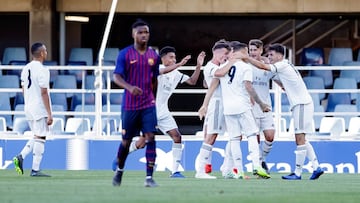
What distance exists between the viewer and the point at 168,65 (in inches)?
757

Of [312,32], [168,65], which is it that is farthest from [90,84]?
[168,65]

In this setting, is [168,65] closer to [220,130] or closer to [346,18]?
[220,130]

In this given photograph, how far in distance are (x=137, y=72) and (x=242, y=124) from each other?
3.51m

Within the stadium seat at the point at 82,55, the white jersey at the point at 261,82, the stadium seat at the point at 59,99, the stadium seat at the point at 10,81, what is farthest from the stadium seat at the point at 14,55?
the white jersey at the point at 261,82

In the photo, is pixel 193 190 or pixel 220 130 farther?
pixel 220 130

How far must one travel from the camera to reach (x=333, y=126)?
25000mm

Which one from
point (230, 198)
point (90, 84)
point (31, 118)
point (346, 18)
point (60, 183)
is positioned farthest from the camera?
point (346, 18)

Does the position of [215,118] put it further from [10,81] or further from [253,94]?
[10,81]

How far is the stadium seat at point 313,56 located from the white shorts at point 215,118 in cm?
1179

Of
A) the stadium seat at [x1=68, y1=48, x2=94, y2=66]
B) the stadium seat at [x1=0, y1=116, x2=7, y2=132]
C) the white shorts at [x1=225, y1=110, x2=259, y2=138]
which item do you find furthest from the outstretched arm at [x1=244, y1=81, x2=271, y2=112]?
the stadium seat at [x1=68, y1=48, x2=94, y2=66]

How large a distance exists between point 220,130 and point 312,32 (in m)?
14.1

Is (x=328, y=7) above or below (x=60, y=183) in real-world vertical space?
above

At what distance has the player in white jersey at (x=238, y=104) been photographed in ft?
59.2

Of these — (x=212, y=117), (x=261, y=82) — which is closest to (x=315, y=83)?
(x=261, y=82)
